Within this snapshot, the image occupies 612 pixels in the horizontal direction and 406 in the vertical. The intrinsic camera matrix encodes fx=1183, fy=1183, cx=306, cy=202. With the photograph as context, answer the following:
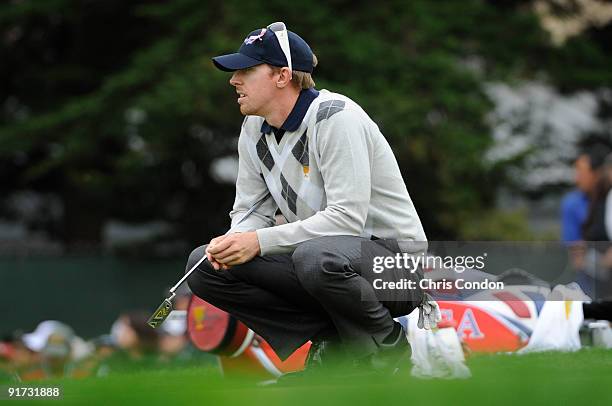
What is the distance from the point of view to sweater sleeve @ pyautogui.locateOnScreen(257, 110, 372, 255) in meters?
4.87

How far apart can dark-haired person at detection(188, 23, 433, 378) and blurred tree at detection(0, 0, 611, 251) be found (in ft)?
34.1

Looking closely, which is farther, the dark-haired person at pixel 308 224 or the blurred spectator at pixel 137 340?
the blurred spectator at pixel 137 340

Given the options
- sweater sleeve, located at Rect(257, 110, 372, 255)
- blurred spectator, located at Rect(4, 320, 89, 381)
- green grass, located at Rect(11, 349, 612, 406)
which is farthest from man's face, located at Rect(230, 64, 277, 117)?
blurred spectator, located at Rect(4, 320, 89, 381)

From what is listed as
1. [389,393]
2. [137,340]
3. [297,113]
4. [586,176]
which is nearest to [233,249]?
[297,113]

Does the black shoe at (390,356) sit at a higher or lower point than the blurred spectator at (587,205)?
higher

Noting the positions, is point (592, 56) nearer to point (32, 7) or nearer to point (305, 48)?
point (32, 7)

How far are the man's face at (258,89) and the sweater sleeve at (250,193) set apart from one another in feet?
0.73

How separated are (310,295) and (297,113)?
79 centimetres

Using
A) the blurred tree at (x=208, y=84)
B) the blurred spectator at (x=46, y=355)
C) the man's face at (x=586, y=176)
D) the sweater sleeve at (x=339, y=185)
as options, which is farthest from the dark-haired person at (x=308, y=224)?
the blurred tree at (x=208, y=84)

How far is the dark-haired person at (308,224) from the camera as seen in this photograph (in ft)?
16.0

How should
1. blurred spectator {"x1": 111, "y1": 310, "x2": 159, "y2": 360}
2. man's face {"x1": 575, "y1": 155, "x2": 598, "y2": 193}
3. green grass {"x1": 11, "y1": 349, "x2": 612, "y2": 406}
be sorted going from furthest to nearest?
man's face {"x1": 575, "y1": 155, "x2": 598, "y2": 193} → blurred spectator {"x1": 111, "y1": 310, "x2": 159, "y2": 360} → green grass {"x1": 11, "y1": 349, "x2": 612, "y2": 406}

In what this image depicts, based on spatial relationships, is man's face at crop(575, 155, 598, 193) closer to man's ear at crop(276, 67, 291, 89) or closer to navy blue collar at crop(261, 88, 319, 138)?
navy blue collar at crop(261, 88, 319, 138)

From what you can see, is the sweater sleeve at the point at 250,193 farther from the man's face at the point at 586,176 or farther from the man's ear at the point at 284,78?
the man's face at the point at 586,176

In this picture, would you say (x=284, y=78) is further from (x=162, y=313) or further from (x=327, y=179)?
(x=162, y=313)
